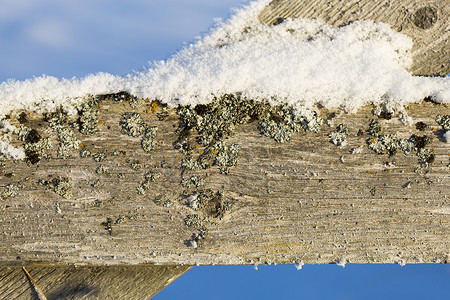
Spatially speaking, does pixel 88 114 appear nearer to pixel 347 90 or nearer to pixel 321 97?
pixel 321 97

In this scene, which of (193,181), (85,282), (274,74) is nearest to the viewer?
(274,74)

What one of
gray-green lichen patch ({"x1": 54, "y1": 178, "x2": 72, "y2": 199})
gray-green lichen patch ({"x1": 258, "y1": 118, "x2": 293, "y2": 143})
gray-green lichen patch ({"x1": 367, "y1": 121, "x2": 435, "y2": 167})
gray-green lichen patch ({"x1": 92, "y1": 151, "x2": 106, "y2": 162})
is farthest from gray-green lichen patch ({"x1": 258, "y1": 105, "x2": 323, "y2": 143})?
gray-green lichen patch ({"x1": 54, "y1": 178, "x2": 72, "y2": 199})

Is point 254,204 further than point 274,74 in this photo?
Yes

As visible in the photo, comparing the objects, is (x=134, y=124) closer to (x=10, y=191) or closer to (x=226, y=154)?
(x=226, y=154)

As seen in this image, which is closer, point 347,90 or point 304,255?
point 347,90

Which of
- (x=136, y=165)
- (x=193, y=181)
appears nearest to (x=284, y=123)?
(x=193, y=181)

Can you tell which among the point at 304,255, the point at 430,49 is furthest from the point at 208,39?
the point at 304,255

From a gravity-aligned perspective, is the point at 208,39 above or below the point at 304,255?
above
